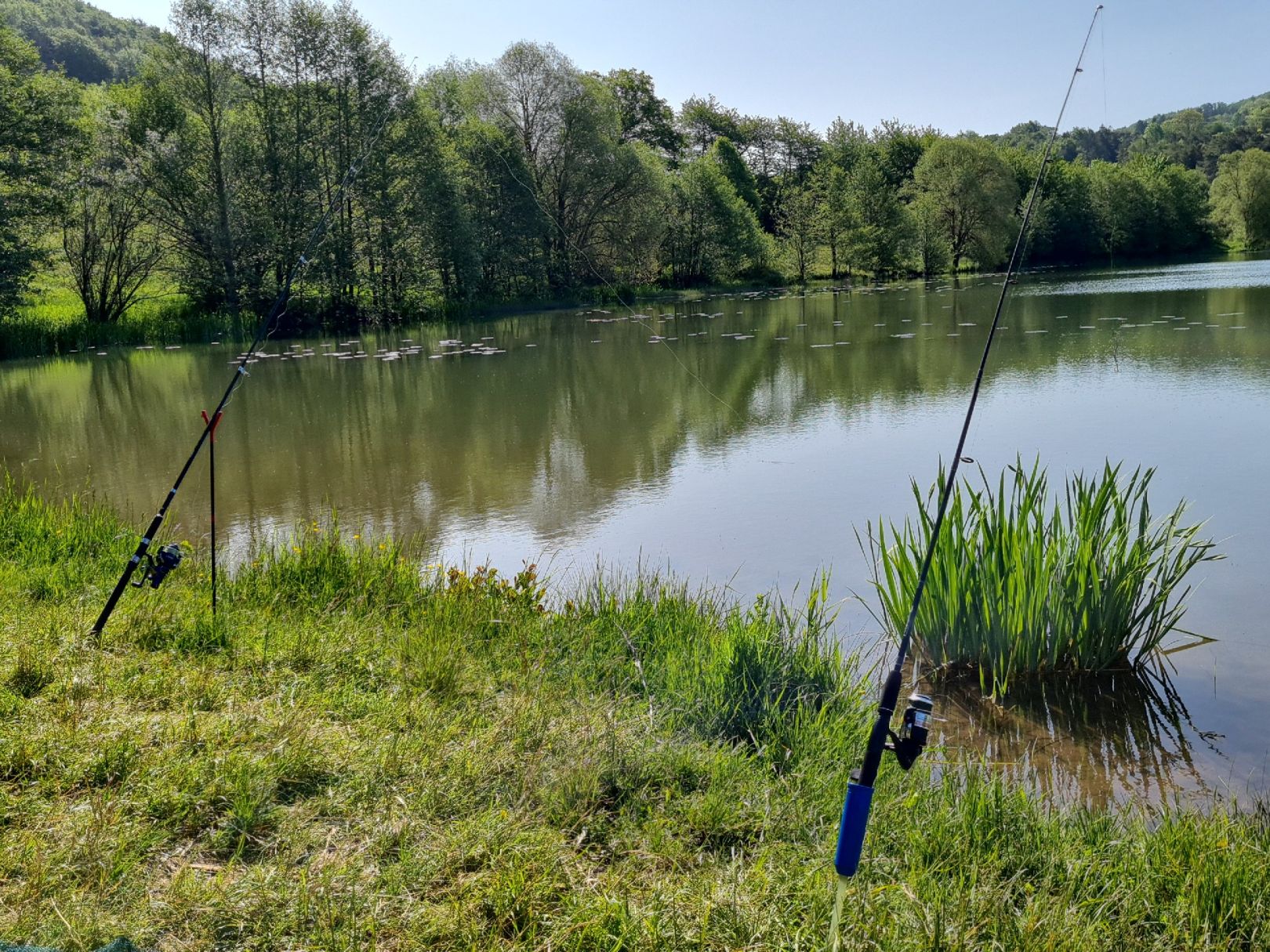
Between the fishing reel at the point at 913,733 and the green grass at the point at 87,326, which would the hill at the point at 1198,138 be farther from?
the fishing reel at the point at 913,733

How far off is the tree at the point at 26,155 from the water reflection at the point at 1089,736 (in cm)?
2507

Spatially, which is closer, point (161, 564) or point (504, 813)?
point (504, 813)

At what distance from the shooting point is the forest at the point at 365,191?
26000mm

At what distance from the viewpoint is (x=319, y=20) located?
2783 centimetres

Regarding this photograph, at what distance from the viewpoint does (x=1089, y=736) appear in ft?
14.2

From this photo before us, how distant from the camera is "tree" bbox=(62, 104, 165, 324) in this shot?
2603 centimetres

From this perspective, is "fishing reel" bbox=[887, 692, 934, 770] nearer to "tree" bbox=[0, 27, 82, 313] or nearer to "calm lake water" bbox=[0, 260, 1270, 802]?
"calm lake water" bbox=[0, 260, 1270, 802]

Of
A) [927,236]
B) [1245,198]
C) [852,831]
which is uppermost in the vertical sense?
[1245,198]

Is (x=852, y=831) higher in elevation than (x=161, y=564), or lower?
lower

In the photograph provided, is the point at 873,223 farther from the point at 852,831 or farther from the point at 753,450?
the point at 852,831

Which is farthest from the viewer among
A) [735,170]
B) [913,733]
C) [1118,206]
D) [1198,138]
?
[1198,138]

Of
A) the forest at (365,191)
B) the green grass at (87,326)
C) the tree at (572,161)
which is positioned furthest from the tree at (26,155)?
the tree at (572,161)

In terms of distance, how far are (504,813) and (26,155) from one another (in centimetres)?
2646

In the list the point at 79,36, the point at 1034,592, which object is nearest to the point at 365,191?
the point at 1034,592
